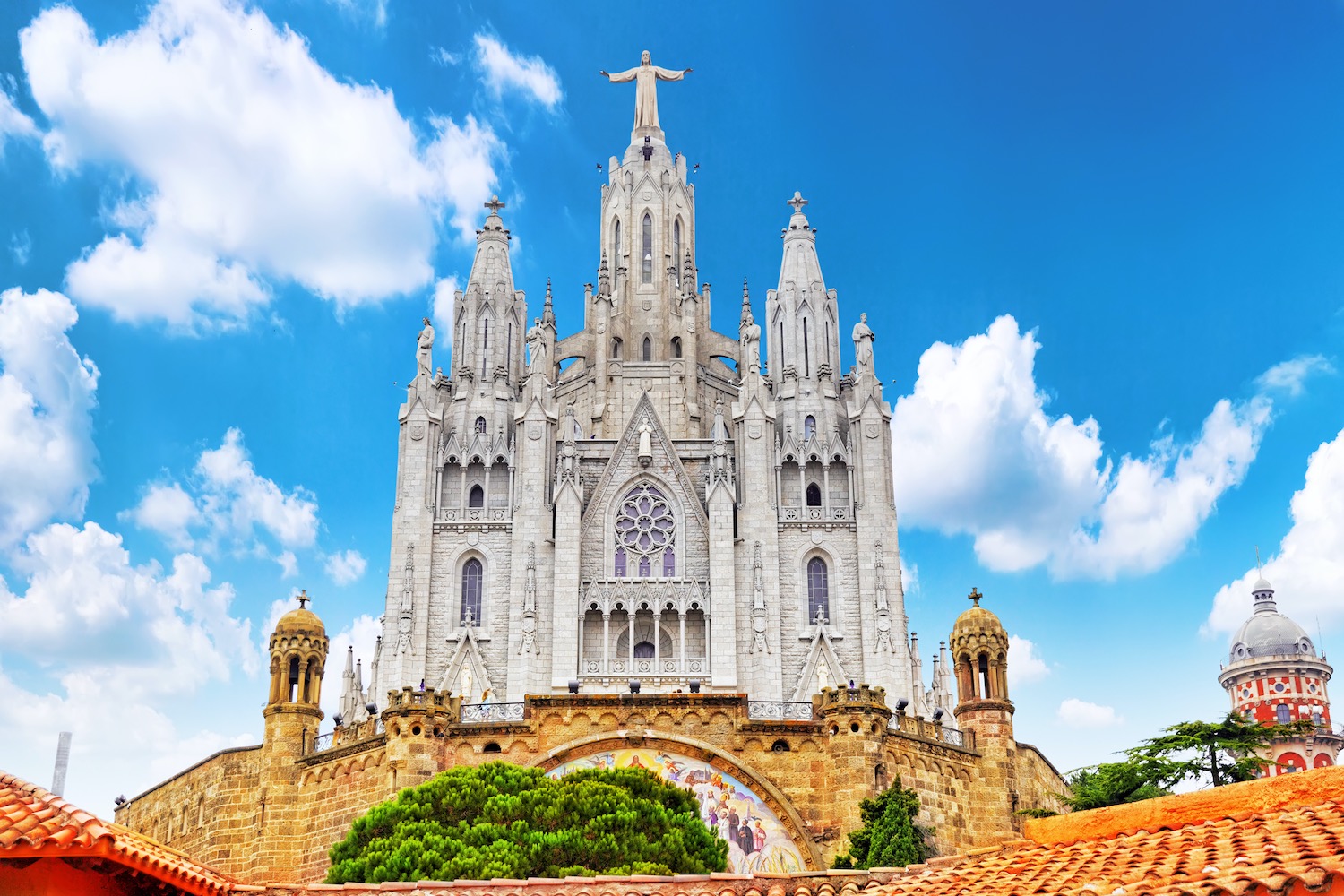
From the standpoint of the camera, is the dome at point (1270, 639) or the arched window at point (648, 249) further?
the arched window at point (648, 249)

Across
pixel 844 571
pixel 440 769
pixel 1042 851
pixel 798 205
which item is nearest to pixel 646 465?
pixel 844 571

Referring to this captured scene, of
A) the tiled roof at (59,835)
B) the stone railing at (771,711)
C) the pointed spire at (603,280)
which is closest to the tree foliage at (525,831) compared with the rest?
the stone railing at (771,711)

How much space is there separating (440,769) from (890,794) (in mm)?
9527

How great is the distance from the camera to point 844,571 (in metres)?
60.2

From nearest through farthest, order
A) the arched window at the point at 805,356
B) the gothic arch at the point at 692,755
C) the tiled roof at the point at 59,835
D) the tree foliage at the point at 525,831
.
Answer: the tiled roof at the point at 59,835 < the tree foliage at the point at 525,831 < the gothic arch at the point at 692,755 < the arched window at the point at 805,356

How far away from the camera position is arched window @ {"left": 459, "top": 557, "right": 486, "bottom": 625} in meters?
60.1

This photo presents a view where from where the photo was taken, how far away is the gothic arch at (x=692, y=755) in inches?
1206

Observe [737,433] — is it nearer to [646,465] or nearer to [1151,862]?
[646,465]

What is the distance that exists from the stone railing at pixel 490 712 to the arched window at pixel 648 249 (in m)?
41.4

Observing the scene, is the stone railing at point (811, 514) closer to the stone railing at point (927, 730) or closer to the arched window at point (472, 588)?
the arched window at point (472, 588)

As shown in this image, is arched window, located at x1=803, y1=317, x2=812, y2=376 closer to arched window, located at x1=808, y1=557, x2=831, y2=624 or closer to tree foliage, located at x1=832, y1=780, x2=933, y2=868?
arched window, located at x1=808, y1=557, x2=831, y2=624

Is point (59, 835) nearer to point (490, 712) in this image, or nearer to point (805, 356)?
point (490, 712)

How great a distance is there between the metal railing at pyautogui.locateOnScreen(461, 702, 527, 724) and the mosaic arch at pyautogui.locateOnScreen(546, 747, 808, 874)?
2.05m

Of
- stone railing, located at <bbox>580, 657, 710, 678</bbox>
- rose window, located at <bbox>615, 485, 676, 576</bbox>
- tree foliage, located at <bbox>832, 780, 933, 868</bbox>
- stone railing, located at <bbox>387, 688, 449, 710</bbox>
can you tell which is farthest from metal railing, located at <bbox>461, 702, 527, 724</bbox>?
rose window, located at <bbox>615, 485, 676, 576</bbox>
